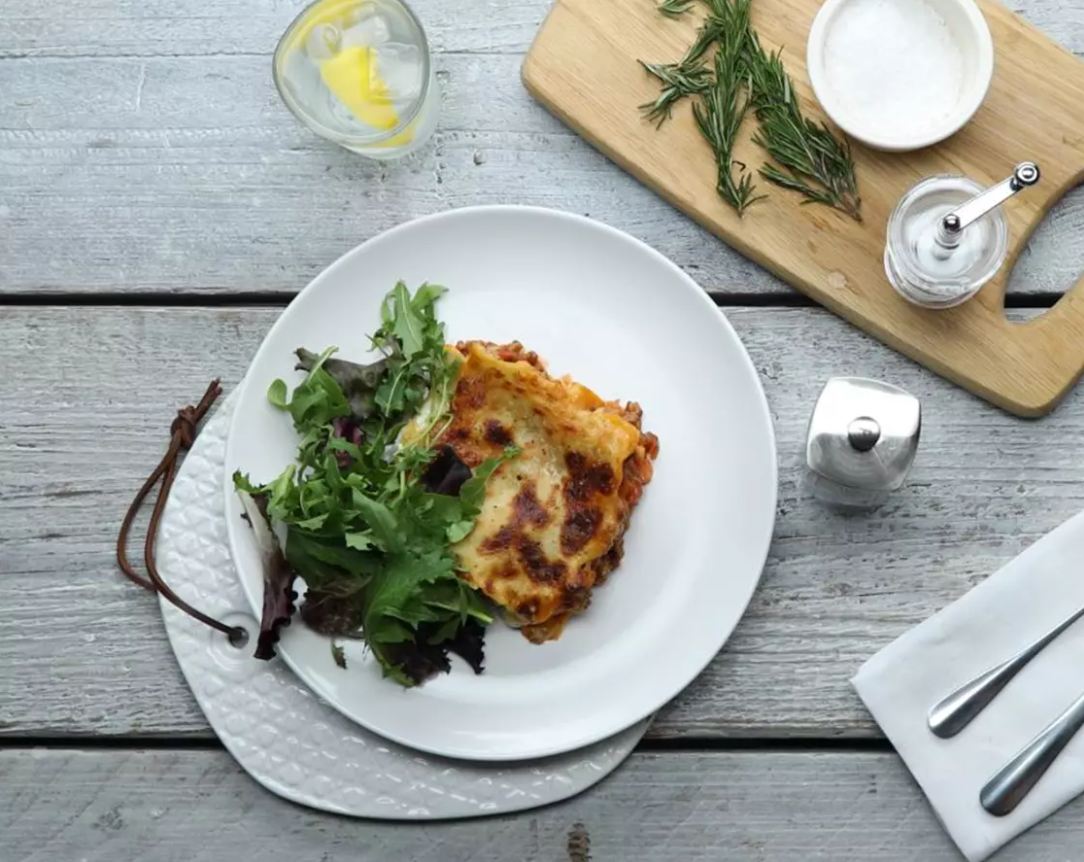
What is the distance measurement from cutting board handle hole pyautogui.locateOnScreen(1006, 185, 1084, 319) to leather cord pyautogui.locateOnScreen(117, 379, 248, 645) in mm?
1407

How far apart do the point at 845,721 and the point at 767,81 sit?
1080mm

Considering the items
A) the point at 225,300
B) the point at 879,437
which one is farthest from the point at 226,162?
the point at 879,437

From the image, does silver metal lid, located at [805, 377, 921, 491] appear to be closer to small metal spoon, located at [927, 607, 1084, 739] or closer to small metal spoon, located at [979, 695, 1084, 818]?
small metal spoon, located at [927, 607, 1084, 739]

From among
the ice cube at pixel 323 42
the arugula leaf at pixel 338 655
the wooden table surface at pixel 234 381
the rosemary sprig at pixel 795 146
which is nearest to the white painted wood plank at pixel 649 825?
the wooden table surface at pixel 234 381

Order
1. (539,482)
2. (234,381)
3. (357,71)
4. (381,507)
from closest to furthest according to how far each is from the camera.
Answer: (381,507) < (539,482) < (357,71) < (234,381)

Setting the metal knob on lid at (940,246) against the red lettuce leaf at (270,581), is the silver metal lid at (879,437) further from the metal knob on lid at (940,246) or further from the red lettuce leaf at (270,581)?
the red lettuce leaf at (270,581)

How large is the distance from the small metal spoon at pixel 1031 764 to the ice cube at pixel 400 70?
1467 millimetres

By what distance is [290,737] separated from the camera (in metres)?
1.83

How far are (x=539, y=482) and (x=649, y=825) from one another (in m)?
0.62

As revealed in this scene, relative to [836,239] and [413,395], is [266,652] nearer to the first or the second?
[413,395]

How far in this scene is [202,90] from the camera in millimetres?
1996


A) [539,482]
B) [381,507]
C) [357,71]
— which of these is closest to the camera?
[381,507]

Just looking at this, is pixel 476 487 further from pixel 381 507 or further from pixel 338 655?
pixel 338 655

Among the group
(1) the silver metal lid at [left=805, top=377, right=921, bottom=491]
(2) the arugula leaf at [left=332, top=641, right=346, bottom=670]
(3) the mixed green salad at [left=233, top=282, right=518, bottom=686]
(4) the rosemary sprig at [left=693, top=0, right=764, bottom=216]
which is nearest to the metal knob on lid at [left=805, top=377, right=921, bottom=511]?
(1) the silver metal lid at [left=805, top=377, right=921, bottom=491]
